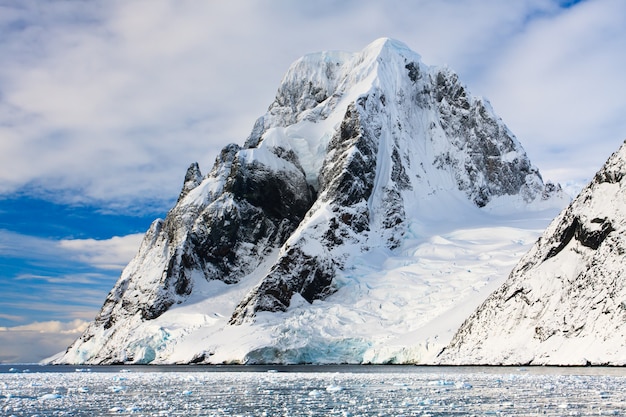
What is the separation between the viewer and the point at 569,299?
96.9 metres

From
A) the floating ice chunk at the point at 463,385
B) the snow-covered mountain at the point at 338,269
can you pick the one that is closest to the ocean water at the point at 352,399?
the floating ice chunk at the point at 463,385

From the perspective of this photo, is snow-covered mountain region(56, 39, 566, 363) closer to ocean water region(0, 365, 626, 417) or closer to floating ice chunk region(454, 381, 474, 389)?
floating ice chunk region(454, 381, 474, 389)

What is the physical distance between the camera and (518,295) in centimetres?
10694

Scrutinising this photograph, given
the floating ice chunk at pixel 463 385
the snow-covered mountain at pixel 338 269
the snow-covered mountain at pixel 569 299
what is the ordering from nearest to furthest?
the floating ice chunk at pixel 463 385 → the snow-covered mountain at pixel 569 299 → the snow-covered mountain at pixel 338 269

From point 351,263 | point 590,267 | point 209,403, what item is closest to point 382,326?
point 351,263

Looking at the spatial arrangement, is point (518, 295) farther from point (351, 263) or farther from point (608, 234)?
point (351, 263)

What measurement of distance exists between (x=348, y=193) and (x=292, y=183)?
86.5 feet

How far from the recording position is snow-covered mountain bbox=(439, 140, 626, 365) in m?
88.7

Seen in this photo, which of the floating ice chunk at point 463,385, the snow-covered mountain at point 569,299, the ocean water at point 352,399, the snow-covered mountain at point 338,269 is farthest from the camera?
the snow-covered mountain at point 338,269

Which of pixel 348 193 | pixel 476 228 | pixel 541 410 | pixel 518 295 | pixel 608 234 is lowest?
pixel 541 410

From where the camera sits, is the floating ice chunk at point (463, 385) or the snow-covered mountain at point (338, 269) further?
the snow-covered mountain at point (338, 269)

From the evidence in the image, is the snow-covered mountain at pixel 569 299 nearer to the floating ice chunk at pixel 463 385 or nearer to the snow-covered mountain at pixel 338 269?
the snow-covered mountain at pixel 338 269

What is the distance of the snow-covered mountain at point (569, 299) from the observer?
88688 mm

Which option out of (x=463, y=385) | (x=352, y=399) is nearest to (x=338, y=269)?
(x=463, y=385)
